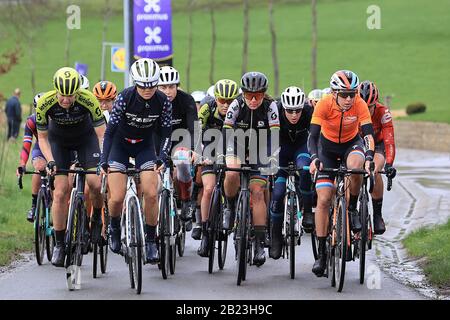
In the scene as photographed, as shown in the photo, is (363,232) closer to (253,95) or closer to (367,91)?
(253,95)

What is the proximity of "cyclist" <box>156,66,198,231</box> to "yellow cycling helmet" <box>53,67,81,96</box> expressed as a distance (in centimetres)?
229

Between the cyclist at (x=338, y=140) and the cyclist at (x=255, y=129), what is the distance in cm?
54

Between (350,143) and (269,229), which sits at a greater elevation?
(350,143)

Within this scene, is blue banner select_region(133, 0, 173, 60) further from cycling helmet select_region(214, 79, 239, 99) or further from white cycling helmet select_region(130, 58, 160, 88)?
white cycling helmet select_region(130, 58, 160, 88)

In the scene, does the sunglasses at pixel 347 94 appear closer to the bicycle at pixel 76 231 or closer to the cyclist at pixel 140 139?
the cyclist at pixel 140 139

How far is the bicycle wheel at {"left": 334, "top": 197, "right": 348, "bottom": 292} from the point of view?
37.1 ft

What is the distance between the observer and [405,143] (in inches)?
1682

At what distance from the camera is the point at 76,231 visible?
38.5ft

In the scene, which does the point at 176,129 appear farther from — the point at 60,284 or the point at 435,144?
the point at 435,144

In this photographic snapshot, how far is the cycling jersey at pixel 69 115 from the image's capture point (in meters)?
12.2
